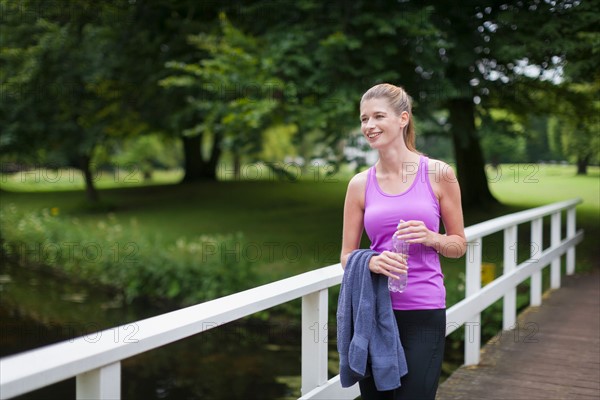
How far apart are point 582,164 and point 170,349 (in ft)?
33.0

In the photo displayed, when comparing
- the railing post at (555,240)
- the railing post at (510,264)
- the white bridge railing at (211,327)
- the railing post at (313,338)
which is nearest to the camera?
the white bridge railing at (211,327)

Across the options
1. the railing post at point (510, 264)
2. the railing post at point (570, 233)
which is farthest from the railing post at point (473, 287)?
the railing post at point (570, 233)

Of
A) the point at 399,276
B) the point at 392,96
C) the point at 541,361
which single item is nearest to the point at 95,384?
the point at 399,276

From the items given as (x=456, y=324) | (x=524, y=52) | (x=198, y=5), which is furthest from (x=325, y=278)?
(x=198, y=5)

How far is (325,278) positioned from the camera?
3.14m

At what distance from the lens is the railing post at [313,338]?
122 inches

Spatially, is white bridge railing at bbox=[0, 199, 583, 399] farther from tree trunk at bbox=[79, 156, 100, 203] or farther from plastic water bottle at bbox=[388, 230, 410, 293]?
tree trunk at bbox=[79, 156, 100, 203]

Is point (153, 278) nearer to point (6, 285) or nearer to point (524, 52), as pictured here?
point (6, 285)

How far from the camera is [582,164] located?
15406 millimetres

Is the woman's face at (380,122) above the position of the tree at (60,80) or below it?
below

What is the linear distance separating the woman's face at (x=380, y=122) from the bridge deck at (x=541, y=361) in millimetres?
2588

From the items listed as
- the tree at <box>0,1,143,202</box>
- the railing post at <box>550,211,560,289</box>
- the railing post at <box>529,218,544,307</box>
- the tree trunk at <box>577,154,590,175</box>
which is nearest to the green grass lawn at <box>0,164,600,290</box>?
the tree trunk at <box>577,154,590,175</box>

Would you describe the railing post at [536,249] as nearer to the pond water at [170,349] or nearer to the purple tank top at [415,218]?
the pond water at [170,349]

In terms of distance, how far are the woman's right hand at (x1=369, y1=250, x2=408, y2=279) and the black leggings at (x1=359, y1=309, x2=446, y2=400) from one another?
0.20 m
